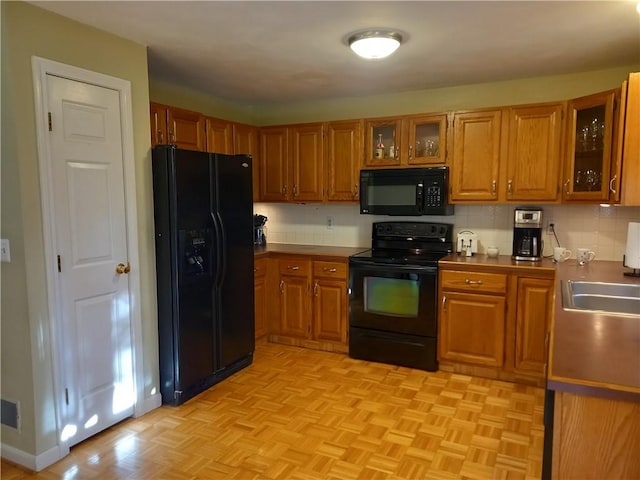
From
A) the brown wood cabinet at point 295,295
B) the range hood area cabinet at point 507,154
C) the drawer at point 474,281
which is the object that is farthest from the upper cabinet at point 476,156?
the brown wood cabinet at point 295,295

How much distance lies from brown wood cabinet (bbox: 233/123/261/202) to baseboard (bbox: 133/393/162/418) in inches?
80.6

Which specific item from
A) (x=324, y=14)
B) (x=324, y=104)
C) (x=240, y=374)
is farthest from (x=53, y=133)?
(x=324, y=104)

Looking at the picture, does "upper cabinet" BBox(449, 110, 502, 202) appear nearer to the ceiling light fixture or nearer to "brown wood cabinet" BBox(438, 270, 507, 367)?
"brown wood cabinet" BBox(438, 270, 507, 367)

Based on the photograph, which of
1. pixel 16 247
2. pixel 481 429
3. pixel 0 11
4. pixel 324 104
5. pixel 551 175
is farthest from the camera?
pixel 324 104

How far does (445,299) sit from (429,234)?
0.70 meters

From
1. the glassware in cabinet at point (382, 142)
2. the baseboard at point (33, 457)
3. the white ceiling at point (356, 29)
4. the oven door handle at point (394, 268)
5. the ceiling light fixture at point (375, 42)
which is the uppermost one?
the white ceiling at point (356, 29)

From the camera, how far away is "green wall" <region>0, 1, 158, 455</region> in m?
2.06

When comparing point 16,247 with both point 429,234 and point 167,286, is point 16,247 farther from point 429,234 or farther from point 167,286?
point 429,234

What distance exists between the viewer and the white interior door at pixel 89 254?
2.28 m

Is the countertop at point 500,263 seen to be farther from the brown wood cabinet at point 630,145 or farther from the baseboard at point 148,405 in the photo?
the baseboard at point 148,405

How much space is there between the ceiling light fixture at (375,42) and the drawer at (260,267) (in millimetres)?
2013

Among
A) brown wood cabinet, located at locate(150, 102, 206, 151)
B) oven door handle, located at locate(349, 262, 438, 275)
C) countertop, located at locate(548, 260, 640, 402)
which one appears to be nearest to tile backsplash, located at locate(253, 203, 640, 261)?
oven door handle, located at locate(349, 262, 438, 275)

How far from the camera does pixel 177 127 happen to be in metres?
3.34

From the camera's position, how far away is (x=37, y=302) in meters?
2.19
